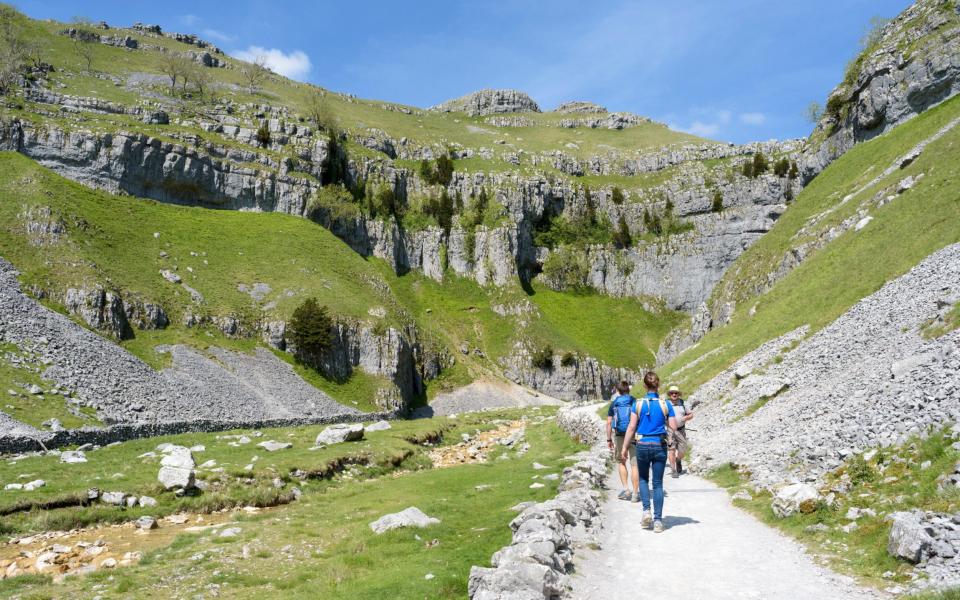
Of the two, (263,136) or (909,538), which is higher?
(263,136)

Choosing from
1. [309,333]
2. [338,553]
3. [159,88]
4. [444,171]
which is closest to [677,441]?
[338,553]

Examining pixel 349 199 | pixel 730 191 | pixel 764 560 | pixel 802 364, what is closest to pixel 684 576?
pixel 764 560

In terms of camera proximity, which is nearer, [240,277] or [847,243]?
[847,243]

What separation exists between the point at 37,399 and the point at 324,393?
35274 millimetres

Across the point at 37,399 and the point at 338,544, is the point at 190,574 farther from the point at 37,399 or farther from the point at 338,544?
the point at 37,399

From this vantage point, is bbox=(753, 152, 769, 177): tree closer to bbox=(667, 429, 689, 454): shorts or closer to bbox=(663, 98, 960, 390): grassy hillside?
bbox=(663, 98, 960, 390): grassy hillside

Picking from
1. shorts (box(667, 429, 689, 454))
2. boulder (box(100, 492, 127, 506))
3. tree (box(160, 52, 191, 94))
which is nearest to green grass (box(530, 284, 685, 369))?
shorts (box(667, 429, 689, 454))

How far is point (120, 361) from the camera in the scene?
175 feet

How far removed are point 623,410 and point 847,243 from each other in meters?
37.8

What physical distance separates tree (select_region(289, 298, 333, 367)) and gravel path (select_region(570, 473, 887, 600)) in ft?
224

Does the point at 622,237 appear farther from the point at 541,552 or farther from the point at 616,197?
the point at 541,552

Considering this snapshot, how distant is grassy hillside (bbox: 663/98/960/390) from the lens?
32.3m

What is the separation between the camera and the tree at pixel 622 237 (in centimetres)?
15600

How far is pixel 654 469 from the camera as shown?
1350 centimetres
